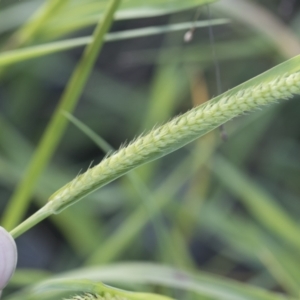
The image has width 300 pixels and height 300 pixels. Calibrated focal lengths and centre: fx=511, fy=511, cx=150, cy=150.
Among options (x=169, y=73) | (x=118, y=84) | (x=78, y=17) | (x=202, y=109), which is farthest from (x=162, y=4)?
(x=118, y=84)

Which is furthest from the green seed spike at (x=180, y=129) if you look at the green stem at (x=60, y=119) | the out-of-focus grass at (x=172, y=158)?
the out-of-focus grass at (x=172, y=158)

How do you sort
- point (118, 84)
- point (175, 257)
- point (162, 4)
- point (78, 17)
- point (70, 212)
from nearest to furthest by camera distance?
point (162, 4) < point (78, 17) < point (175, 257) < point (70, 212) < point (118, 84)

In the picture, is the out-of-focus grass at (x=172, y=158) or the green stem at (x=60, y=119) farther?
the out-of-focus grass at (x=172, y=158)

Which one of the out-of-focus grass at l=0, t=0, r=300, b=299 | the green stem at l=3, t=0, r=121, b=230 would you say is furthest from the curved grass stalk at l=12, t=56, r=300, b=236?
the out-of-focus grass at l=0, t=0, r=300, b=299

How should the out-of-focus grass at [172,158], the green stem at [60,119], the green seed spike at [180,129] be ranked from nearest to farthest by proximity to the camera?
the green seed spike at [180,129] < the green stem at [60,119] < the out-of-focus grass at [172,158]

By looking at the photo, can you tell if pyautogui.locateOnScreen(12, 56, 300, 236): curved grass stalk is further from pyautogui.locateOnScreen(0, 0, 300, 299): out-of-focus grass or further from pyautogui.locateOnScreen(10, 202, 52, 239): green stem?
pyautogui.locateOnScreen(0, 0, 300, 299): out-of-focus grass

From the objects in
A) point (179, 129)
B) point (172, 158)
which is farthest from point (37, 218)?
point (172, 158)

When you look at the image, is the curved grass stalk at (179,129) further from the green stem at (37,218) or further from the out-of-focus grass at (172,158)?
the out-of-focus grass at (172,158)

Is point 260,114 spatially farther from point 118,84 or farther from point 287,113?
point 118,84
